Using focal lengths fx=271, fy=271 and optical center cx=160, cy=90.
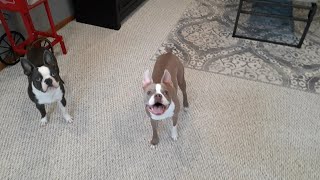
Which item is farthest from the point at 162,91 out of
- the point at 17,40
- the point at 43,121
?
the point at 17,40

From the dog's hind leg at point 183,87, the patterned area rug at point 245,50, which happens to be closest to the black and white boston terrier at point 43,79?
the dog's hind leg at point 183,87

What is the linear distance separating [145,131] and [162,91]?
0.44m

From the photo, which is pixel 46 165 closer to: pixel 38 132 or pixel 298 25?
pixel 38 132

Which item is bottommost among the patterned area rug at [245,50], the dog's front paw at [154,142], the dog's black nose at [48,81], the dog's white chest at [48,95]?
the patterned area rug at [245,50]

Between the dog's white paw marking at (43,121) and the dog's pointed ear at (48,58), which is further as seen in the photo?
the dog's white paw marking at (43,121)

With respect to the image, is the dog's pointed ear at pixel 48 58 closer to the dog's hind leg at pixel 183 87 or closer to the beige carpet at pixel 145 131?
the beige carpet at pixel 145 131

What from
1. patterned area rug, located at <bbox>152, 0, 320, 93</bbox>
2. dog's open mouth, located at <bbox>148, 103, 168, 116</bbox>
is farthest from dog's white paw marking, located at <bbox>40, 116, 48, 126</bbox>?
Result: patterned area rug, located at <bbox>152, 0, 320, 93</bbox>

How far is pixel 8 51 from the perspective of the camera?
1.81 m

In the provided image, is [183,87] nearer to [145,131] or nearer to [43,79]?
[145,131]

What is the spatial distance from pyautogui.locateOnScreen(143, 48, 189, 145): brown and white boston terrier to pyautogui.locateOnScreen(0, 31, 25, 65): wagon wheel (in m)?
1.13

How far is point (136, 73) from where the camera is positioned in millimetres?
1795

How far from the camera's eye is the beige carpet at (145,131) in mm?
1259

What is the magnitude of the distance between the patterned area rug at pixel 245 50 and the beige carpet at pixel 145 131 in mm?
114

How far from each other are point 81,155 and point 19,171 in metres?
0.28
